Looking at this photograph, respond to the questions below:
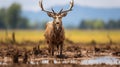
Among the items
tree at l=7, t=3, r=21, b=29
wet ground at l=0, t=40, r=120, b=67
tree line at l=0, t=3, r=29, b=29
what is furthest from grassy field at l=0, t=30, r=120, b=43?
tree at l=7, t=3, r=21, b=29

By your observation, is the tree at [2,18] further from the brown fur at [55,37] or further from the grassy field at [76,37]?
the brown fur at [55,37]

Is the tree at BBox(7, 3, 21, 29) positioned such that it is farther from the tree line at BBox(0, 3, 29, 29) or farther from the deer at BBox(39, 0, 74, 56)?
the deer at BBox(39, 0, 74, 56)

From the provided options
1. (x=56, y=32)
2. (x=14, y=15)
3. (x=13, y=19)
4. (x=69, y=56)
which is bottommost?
(x=69, y=56)

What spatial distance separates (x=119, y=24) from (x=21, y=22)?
47.1 metres

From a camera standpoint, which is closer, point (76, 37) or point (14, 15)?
point (76, 37)

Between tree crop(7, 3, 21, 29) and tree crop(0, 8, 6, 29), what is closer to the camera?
tree crop(0, 8, 6, 29)

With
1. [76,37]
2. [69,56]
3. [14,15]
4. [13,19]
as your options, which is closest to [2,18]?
[14,15]

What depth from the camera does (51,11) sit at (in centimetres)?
2308

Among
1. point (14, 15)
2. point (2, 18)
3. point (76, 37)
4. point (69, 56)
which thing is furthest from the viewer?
point (2, 18)

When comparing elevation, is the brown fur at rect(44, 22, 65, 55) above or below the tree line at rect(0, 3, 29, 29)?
below

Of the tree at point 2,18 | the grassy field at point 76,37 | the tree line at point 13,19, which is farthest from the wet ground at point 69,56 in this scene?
the tree line at point 13,19

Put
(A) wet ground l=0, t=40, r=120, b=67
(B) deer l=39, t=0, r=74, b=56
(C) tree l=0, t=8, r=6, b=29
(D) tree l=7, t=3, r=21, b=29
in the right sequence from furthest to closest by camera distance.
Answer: (D) tree l=7, t=3, r=21, b=29 < (C) tree l=0, t=8, r=6, b=29 < (B) deer l=39, t=0, r=74, b=56 < (A) wet ground l=0, t=40, r=120, b=67

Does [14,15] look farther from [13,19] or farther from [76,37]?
[76,37]

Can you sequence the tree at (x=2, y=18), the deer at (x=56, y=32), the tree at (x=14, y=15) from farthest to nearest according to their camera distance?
the tree at (x=14, y=15)
the tree at (x=2, y=18)
the deer at (x=56, y=32)
